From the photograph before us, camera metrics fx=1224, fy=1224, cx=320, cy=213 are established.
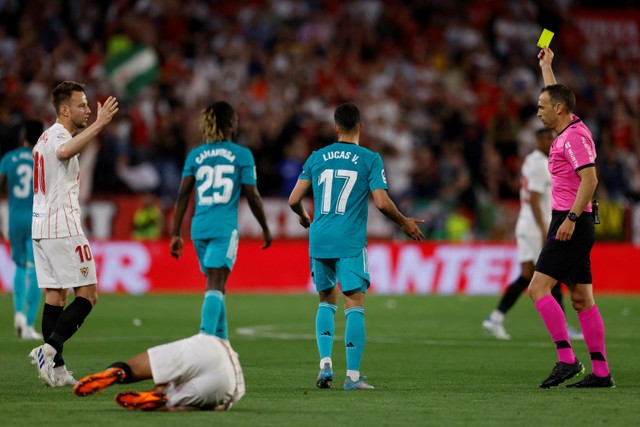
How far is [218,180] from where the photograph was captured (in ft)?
36.1

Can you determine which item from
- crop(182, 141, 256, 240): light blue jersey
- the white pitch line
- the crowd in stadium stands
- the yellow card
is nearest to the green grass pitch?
the white pitch line

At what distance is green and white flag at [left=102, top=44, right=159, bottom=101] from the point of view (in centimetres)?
2650

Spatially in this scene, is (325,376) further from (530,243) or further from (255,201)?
(530,243)

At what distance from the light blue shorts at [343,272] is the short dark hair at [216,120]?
4.89ft

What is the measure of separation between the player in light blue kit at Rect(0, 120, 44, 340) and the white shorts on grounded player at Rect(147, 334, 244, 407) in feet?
22.6

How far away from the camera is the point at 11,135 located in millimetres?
23219

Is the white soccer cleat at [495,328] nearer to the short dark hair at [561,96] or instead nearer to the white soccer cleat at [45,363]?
the short dark hair at [561,96]

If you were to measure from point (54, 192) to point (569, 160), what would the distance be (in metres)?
4.38

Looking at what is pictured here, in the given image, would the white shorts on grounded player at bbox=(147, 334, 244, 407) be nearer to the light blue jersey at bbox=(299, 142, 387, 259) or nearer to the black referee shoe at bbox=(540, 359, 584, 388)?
the light blue jersey at bbox=(299, 142, 387, 259)

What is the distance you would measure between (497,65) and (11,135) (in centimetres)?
1364

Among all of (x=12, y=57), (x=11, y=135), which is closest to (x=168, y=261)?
(x=11, y=135)

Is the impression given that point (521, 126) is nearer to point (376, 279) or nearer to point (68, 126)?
point (376, 279)

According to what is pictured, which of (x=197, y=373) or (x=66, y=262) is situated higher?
(x=66, y=262)

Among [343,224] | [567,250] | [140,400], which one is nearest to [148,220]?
[343,224]
